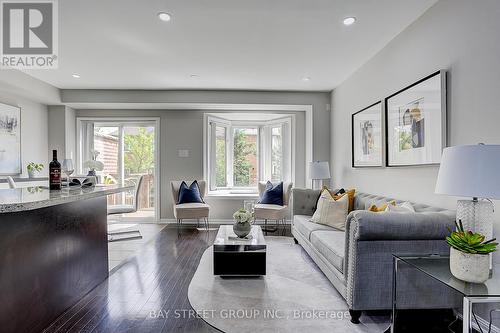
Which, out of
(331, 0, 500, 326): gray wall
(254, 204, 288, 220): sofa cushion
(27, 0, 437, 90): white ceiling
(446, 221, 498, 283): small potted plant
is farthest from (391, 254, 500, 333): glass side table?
→ (254, 204, 288, 220): sofa cushion

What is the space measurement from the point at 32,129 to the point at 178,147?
8.22 ft

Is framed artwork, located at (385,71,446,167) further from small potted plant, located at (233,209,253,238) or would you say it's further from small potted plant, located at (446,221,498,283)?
small potted plant, located at (233,209,253,238)

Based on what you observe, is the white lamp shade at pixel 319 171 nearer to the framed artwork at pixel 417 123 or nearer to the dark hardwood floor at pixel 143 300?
the framed artwork at pixel 417 123

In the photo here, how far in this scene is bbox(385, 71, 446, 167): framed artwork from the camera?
8.00 feet

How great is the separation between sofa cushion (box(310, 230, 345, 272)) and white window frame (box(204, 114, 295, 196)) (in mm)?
2943

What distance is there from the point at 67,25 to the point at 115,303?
2.75m

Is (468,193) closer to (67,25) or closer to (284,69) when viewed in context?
(284,69)

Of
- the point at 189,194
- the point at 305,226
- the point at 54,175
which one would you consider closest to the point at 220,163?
the point at 189,194

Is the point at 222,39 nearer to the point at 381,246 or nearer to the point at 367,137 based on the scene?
the point at 367,137

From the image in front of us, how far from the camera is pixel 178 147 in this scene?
229 inches

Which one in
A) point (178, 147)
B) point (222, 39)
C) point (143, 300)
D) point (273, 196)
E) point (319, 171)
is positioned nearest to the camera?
point (143, 300)

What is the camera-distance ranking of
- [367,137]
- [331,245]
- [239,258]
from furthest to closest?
[367,137]
[239,258]
[331,245]

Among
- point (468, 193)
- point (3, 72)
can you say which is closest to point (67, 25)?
point (3, 72)

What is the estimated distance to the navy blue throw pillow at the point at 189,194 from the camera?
208 inches
